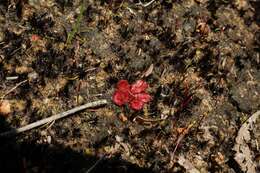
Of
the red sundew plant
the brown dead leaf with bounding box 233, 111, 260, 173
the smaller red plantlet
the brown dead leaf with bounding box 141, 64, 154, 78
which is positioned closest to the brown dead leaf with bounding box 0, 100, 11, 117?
the smaller red plantlet

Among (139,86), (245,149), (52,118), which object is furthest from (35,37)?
(245,149)

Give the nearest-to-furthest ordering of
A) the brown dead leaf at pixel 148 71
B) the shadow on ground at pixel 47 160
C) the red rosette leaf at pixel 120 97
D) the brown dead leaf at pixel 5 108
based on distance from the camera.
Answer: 1. the shadow on ground at pixel 47 160
2. the brown dead leaf at pixel 5 108
3. the red rosette leaf at pixel 120 97
4. the brown dead leaf at pixel 148 71

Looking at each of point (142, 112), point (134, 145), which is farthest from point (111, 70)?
→ point (134, 145)

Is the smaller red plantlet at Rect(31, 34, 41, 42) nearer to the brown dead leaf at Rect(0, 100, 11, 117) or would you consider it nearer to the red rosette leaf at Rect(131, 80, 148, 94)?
the brown dead leaf at Rect(0, 100, 11, 117)

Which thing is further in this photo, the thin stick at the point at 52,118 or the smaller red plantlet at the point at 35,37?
the smaller red plantlet at the point at 35,37

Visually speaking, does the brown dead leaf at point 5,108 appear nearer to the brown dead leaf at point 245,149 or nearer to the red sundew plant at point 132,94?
the red sundew plant at point 132,94

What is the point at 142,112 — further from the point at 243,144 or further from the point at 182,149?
the point at 243,144

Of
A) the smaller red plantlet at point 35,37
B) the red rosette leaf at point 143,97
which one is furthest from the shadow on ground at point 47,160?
the smaller red plantlet at point 35,37
